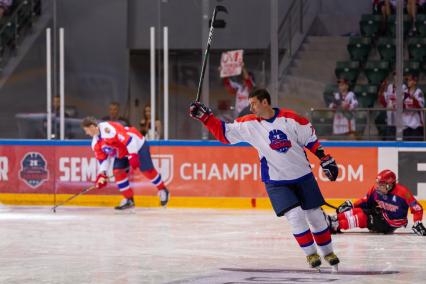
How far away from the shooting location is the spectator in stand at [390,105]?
1414 centimetres

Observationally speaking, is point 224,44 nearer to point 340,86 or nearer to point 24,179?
point 340,86

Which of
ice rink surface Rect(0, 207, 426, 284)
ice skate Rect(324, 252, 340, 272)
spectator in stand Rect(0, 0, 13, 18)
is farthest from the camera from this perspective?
spectator in stand Rect(0, 0, 13, 18)

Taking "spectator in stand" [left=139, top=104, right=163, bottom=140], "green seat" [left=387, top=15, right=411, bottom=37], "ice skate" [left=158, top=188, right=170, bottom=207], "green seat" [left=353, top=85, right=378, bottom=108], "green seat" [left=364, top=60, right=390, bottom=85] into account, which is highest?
"green seat" [left=387, top=15, right=411, bottom=37]

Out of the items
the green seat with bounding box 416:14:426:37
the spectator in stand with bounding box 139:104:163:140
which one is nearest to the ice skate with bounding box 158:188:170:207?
the spectator in stand with bounding box 139:104:163:140

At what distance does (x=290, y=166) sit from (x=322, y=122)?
6.05m

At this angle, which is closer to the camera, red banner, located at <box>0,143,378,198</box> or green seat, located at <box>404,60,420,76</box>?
red banner, located at <box>0,143,378,198</box>

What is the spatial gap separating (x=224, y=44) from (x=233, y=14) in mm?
412

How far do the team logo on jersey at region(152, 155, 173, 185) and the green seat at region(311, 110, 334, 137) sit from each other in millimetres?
1895

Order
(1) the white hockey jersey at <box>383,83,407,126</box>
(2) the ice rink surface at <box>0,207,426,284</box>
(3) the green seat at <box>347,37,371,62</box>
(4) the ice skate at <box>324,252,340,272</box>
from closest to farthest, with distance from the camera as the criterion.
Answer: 1. (2) the ice rink surface at <box>0,207,426,284</box>
2. (4) the ice skate at <box>324,252,340,272</box>
3. (1) the white hockey jersey at <box>383,83,407,126</box>
4. (3) the green seat at <box>347,37,371,62</box>

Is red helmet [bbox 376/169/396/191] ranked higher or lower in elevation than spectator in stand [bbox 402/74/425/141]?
lower

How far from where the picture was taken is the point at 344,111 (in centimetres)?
1427

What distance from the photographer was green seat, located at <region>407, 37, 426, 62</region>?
14531 mm

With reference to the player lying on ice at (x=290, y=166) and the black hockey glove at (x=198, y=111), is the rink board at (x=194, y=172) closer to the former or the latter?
the player lying on ice at (x=290, y=166)

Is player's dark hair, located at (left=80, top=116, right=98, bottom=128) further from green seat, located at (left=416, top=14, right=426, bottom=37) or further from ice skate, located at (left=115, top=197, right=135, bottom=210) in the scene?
green seat, located at (left=416, top=14, right=426, bottom=37)
